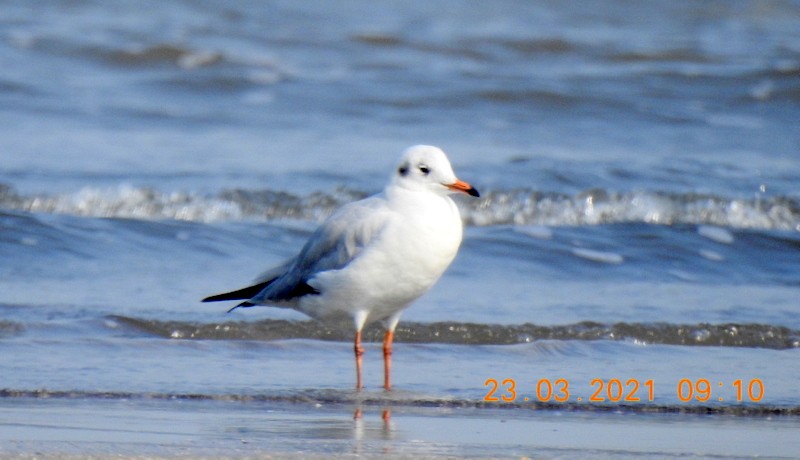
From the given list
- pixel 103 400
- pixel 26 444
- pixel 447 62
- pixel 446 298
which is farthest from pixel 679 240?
pixel 447 62

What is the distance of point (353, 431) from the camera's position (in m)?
3.89

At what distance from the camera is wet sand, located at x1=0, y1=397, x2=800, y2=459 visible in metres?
3.53

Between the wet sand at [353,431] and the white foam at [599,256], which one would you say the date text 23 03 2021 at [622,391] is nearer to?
the wet sand at [353,431]

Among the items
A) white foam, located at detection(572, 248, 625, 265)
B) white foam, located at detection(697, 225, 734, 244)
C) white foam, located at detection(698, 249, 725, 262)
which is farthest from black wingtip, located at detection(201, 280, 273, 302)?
white foam, located at detection(697, 225, 734, 244)

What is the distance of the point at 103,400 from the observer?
4277mm

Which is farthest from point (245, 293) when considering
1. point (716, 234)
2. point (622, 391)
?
point (716, 234)

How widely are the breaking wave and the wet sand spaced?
3.72 m

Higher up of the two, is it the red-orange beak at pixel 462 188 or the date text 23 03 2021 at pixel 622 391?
the red-orange beak at pixel 462 188

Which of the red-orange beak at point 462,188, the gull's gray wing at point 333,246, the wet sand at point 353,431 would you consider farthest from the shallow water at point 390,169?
the red-orange beak at point 462,188

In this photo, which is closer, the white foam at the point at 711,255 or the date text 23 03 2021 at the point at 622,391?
the date text 23 03 2021 at the point at 622,391

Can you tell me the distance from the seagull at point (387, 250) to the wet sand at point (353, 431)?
56 centimetres

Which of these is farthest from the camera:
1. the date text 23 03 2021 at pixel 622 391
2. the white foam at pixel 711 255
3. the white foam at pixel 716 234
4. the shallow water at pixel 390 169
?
the white foam at pixel 716 234

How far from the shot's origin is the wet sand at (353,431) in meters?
3.53

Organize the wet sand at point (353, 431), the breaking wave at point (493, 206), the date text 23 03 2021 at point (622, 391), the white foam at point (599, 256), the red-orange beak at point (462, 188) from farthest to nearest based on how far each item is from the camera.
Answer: the breaking wave at point (493, 206)
the white foam at point (599, 256)
the red-orange beak at point (462, 188)
the date text 23 03 2021 at point (622, 391)
the wet sand at point (353, 431)
